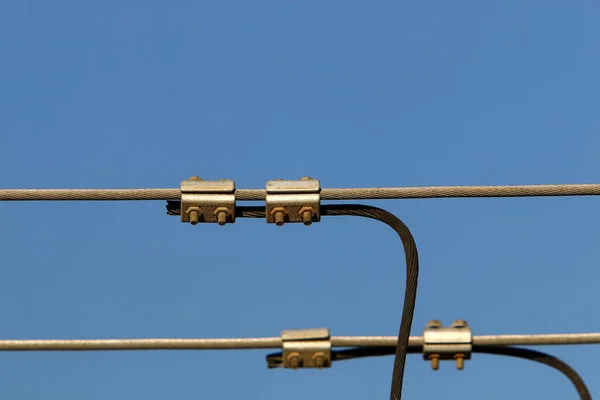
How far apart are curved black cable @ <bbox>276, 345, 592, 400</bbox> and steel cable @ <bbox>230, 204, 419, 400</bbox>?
0.14 metres

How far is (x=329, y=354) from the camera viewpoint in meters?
8.73

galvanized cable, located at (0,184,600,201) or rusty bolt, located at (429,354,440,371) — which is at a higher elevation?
galvanized cable, located at (0,184,600,201)

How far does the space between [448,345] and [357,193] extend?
1425 mm

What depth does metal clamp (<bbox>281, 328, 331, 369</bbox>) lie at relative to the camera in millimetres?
8758

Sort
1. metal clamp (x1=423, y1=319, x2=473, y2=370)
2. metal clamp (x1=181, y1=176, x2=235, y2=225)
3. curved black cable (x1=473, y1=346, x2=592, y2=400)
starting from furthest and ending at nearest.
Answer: metal clamp (x1=181, y1=176, x2=235, y2=225)
metal clamp (x1=423, y1=319, x2=473, y2=370)
curved black cable (x1=473, y1=346, x2=592, y2=400)

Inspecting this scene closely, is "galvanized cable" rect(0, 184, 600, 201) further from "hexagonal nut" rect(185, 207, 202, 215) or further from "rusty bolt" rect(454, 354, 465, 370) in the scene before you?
"rusty bolt" rect(454, 354, 465, 370)

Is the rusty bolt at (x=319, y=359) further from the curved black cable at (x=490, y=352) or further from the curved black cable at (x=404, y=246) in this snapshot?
the curved black cable at (x=404, y=246)

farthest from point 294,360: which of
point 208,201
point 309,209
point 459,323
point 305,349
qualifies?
point 208,201

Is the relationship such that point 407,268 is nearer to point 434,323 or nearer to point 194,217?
point 434,323

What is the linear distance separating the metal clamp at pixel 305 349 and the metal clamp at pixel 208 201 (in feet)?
3.53

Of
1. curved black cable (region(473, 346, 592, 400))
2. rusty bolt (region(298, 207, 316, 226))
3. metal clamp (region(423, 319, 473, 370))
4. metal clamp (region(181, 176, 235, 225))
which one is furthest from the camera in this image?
metal clamp (region(181, 176, 235, 225))

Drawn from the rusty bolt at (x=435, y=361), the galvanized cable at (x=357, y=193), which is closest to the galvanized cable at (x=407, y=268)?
the galvanized cable at (x=357, y=193)

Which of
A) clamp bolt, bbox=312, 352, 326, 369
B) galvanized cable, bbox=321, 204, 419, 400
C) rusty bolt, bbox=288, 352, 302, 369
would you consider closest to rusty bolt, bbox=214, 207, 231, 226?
galvanized cable, bbox=321, 204, 419, 400

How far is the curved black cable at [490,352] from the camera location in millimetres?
8711
